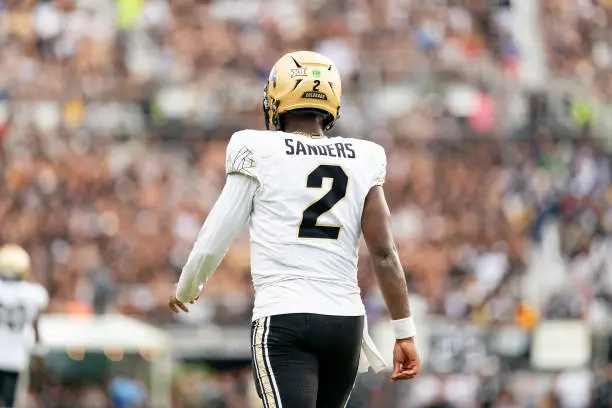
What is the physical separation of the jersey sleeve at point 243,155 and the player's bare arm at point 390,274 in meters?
0.47

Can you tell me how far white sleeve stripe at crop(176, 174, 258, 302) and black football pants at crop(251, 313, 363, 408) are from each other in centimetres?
32

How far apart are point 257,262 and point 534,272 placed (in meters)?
13.8

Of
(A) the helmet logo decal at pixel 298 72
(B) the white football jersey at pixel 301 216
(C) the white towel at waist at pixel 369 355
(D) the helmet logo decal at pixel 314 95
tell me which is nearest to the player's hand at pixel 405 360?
(C) the white towel at waist at pixel 369 355

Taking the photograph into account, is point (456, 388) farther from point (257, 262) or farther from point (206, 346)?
point (257, 262)

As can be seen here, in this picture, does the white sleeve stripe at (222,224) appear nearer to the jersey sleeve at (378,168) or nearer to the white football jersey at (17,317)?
the jersey sleeve at (378,168)

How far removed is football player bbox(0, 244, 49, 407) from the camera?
37.1 feet

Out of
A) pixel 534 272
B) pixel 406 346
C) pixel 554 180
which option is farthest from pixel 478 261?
pixel 406 346

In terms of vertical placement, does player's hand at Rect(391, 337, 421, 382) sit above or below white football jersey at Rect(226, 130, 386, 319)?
below

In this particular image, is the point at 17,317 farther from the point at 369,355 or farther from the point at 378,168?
the point at 378,168

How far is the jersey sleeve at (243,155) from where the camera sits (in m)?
5.16

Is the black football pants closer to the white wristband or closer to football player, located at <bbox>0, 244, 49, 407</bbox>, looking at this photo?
the white wristband

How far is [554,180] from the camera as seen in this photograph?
1981 centimetres

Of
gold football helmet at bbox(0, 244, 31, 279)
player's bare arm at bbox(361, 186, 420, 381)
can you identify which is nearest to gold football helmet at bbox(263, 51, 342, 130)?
player's bare arm at bbox(361, 186, 420, 381)

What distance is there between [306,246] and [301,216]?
115 millimetres
